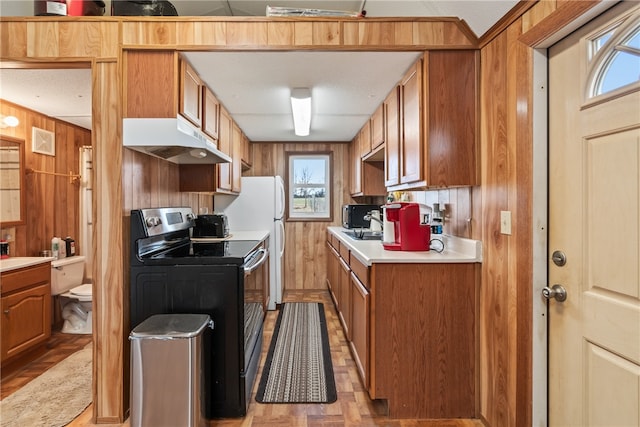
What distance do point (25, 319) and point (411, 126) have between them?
10.4ft

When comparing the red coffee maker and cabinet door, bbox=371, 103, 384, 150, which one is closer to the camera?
the red coffee maker

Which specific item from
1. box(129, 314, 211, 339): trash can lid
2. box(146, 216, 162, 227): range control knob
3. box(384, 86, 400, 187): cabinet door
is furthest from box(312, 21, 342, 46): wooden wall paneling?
box(129, 314, 211, 339): trash can lid

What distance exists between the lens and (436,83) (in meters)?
1.93

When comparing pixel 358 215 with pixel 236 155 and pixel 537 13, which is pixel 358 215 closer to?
pixel 236 155

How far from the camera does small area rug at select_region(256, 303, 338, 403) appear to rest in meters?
2.14

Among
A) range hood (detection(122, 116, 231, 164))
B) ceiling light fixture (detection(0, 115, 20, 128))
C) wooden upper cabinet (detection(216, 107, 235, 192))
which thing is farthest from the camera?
wooden upper cabinet (detection(216, 107, 235, 192))

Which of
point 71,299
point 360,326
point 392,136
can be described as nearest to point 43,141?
point 71,299

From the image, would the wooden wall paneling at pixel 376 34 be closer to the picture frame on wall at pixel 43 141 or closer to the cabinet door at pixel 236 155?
the cabinet door at pixel 236 155

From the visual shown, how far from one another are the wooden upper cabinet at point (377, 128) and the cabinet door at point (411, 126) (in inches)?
22.0

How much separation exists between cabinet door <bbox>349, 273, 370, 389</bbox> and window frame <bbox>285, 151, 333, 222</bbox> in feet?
7.72

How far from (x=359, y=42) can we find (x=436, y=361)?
189 cm

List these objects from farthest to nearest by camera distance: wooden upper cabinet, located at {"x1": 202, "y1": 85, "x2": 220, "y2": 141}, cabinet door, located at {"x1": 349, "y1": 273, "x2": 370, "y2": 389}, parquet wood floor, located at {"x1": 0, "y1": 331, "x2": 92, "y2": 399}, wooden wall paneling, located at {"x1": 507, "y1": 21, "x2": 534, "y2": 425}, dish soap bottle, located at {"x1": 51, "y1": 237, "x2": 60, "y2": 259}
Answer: dish soap bottle, located at {"x1": 51, "y1": 237, "x2": 60, "y2": 259} → wooden upper cabinet, located at {"x1": 202, "y1": 85, "x2": 220, "y2": 141} → parquet wood floor, located at {"x1": 0, "y1": 331, "x2": 92, "y2": 399} → cabinet door, located at {"x1": 349, "y1": 273, "x2": 370, "y2": 389} → wooden wall paneling, located at {"x1": 507, "y1": 21, "x2": 534, "y2": 425}

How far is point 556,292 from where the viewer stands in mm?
1430

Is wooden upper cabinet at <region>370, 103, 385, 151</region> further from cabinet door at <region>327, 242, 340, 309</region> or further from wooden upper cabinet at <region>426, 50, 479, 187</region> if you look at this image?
cabinet door at <region>327, 242, 340, 309</region>
